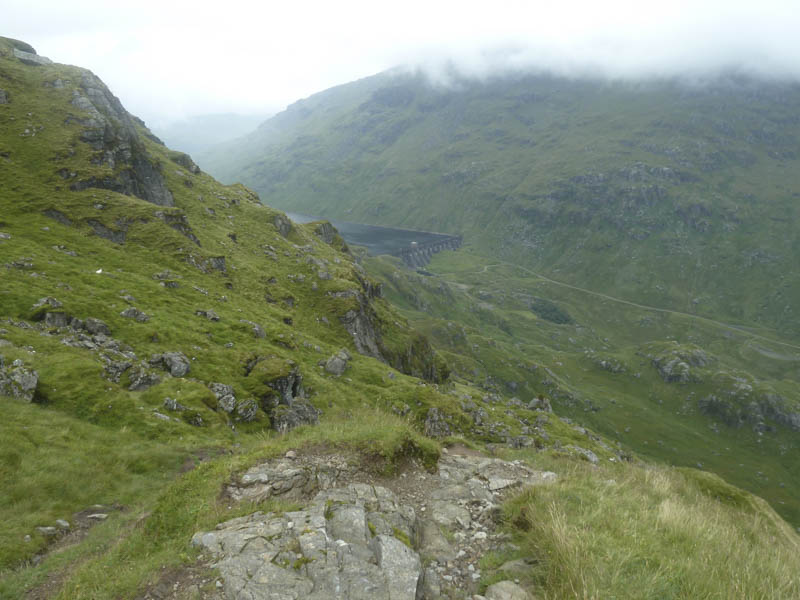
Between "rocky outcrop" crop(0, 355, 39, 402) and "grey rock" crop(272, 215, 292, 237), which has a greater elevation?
"grey rock" crop(272, 215, 292, 237)

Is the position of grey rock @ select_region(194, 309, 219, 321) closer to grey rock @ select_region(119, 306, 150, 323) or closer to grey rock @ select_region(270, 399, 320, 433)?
grey rock @ select_region(119, 306, 150, 323)

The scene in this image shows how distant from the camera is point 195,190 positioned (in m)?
85.1

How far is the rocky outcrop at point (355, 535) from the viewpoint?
8812mm

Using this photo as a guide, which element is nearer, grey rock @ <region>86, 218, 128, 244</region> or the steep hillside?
the steep hillside

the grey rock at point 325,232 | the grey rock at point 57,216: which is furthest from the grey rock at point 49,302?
the grey rock at point 325,232

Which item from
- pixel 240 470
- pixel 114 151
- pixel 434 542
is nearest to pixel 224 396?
pixel 240 470

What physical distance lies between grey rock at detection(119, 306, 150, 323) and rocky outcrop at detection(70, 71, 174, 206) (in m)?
33.7

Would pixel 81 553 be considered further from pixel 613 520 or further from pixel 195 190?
pixel 195 190

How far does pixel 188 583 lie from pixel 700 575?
1047cm

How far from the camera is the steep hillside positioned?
29.4 ft

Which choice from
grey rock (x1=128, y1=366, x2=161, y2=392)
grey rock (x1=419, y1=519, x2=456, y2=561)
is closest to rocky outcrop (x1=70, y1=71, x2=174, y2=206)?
grey rock (x1=128, y1=366, x2=161, y2=392)

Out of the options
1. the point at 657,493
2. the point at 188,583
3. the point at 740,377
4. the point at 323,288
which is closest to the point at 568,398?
the point at 740,377

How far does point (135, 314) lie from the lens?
37.1 m

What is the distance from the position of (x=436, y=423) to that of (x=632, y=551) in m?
38.7
